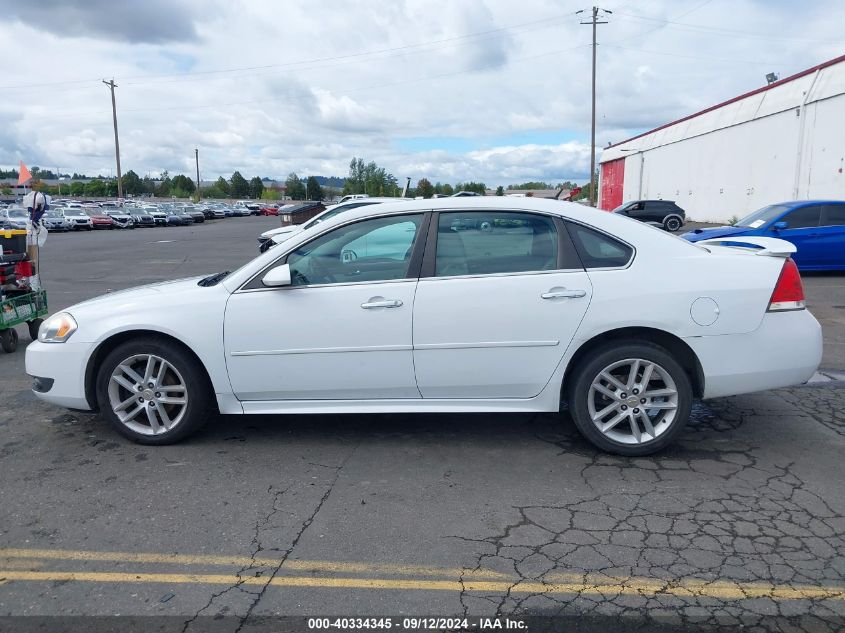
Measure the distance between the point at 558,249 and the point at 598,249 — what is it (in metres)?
0.26

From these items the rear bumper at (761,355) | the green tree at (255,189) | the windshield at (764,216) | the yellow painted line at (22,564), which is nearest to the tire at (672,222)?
the windshield at (764,216)

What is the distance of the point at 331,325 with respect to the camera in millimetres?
4547

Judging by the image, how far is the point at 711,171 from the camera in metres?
36.1

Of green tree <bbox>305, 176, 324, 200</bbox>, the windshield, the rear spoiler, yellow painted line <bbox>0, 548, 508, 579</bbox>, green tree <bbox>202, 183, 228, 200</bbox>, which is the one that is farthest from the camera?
green tree <bbox>202, 183, 228, 200</bbox>

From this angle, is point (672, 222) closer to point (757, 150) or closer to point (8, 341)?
point (757, 150)

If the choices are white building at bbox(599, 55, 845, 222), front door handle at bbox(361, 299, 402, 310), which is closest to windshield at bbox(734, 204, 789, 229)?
white building at bbox(599, 55, 845, 222)

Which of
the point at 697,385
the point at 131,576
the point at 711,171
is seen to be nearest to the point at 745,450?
the point at 697,385

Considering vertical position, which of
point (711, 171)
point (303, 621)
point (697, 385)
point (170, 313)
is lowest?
point (303, 621)

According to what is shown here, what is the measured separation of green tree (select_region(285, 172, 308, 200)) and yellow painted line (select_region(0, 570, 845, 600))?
136 m

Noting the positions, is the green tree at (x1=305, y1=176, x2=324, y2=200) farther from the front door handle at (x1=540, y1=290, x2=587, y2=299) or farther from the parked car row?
the front door handle at (x1=540, y1=290, x2=587, y2=299)

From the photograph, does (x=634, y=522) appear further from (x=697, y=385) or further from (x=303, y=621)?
(x=303, y=621)

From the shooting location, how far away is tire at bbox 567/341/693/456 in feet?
14.6

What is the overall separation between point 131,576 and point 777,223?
13.4 m

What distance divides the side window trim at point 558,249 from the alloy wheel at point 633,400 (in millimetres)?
701
